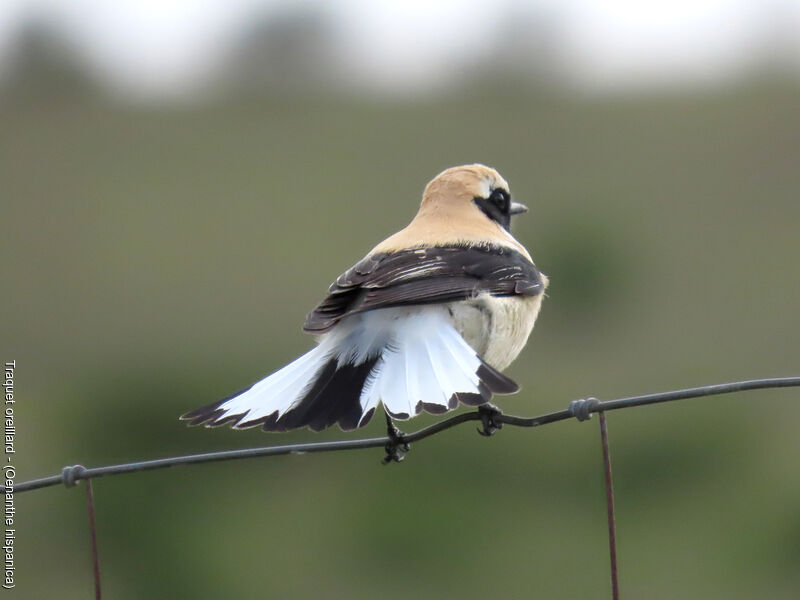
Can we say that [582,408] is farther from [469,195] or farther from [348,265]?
[348,265]

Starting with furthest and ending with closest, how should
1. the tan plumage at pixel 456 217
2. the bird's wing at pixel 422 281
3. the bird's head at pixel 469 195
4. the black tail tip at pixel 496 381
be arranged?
the bird's head at pixel 469 195 → the tan plumage at pixel 456 217 → the bird's wing at pixel 422 281 → the black tail tip at pixel 496 381

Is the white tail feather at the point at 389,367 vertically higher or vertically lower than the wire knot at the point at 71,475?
higher

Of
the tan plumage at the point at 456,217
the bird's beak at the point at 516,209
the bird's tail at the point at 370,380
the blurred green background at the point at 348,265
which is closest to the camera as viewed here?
the bird's tail at the point at 370,380

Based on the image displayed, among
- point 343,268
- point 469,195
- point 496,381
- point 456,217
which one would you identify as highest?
point 343,268

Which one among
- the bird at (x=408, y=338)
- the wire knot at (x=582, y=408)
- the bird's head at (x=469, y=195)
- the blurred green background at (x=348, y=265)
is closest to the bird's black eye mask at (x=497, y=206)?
the bird's head at (x=469, y=195)

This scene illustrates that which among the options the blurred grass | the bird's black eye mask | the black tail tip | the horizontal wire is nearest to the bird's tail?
the black tail tip

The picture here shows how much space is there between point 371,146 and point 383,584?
11771 mm

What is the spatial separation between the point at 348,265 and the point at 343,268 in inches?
5.9

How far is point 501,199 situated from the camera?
5.14 meters

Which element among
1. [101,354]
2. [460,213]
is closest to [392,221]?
[101,354]

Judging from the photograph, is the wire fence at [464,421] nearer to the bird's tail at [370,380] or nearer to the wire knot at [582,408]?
the wire knot at [582,408]

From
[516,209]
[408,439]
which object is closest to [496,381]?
[408,439]

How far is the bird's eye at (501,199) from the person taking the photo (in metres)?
5.11

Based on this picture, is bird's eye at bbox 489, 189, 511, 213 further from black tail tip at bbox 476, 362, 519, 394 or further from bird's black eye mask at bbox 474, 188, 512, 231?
black tail tip at bbox 476, 362, 519, 394
